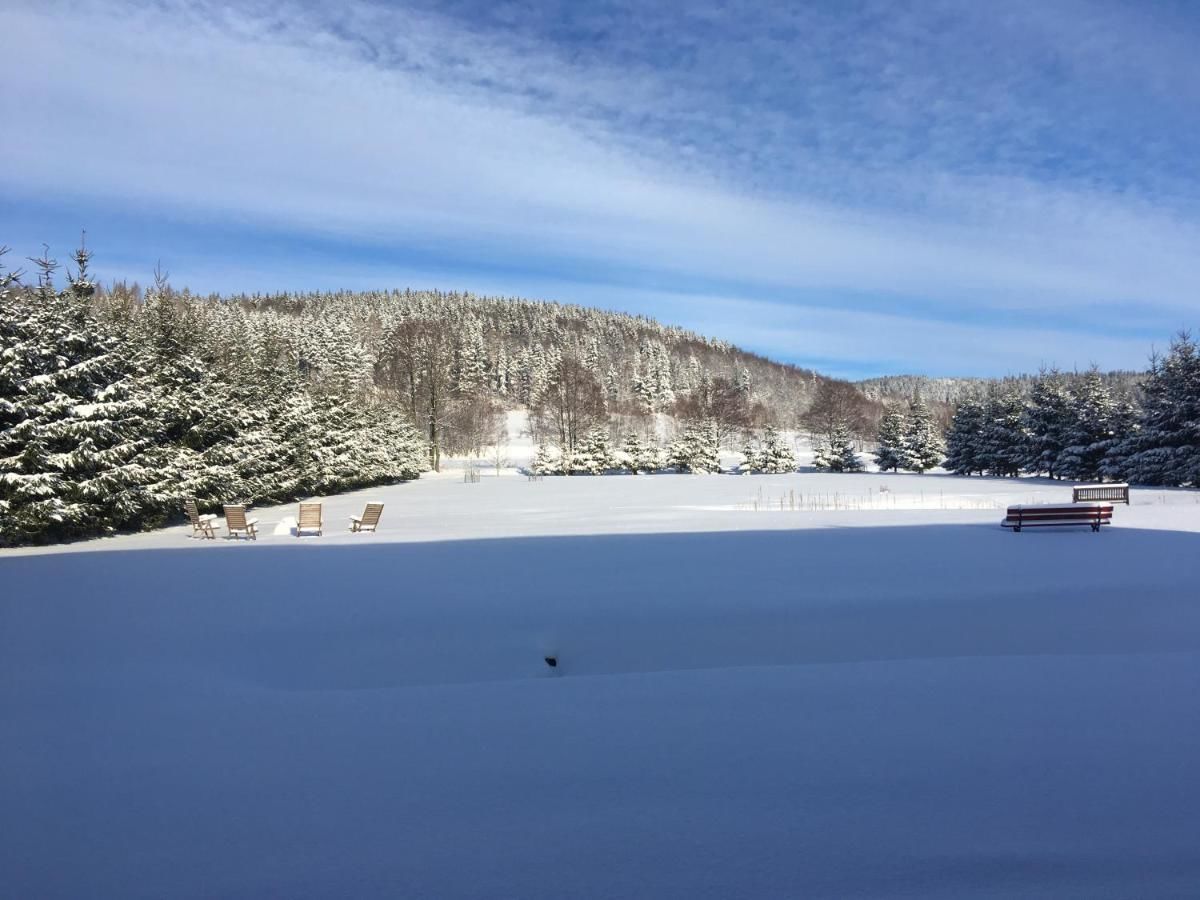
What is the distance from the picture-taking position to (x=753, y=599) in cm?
869

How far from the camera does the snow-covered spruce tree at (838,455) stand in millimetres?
49719

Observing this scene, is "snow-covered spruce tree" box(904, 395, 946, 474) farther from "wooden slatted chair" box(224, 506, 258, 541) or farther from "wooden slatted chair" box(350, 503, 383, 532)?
"wooden slatted chair" box(224, 506, 258, 541)

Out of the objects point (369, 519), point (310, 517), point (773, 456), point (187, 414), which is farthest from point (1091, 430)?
point (187, 414)

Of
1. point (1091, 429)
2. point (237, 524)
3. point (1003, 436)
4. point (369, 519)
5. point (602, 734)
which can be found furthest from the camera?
point (1003, 436)

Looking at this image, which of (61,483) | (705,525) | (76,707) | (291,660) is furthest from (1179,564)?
(61,483)

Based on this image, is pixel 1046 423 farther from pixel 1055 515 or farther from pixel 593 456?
pixel 1055 515

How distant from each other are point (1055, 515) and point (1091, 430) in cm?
2461

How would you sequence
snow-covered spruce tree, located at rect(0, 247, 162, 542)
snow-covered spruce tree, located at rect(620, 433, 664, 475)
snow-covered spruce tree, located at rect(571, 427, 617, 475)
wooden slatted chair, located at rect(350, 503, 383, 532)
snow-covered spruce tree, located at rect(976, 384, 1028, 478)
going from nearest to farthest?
snow-covered spruce tree, located at rect(0, 247, 162, 542) < wooden slatted chair, located at rect(350, 503, 383, 532) < snow-covered spruce tree, located at rect(976, 384, 1028, 478) < snow-covered spruce tree, located at rect(571, 427, 617, 475) < snow-covered spruce tree, located at rect(620, 433, 664, 475)

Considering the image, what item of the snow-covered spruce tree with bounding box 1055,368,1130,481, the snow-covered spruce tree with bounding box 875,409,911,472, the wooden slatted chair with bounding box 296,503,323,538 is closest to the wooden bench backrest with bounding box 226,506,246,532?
the wooden slatted chair with bounding box 296,503,323,538

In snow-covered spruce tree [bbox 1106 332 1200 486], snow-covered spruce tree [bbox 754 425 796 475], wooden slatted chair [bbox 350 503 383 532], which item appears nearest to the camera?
wooden slatted chair [bbox 350 503 383 532]

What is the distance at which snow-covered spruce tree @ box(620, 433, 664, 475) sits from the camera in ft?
152

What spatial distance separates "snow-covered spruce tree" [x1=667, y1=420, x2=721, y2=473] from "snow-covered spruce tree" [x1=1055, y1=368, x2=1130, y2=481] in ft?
66.8

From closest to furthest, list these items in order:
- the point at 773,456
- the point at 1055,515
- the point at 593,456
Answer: the point at 1055,515 < the point at 593,456 < the point at 773,456

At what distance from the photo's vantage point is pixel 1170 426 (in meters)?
30.2
